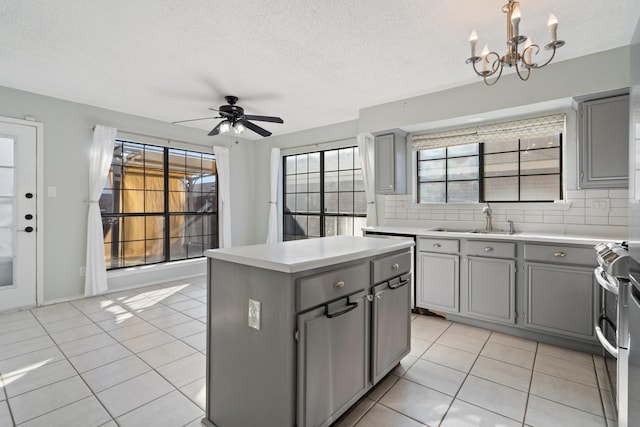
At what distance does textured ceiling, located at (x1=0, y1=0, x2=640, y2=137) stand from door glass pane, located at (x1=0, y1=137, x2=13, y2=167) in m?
0.63

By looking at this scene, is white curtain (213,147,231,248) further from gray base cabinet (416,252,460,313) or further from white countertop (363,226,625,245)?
gray base cabinet (416,252,460,313)

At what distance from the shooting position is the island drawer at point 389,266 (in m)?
1.97

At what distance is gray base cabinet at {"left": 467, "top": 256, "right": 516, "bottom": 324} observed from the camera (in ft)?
9.68

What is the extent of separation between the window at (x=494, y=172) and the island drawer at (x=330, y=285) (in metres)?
2.57

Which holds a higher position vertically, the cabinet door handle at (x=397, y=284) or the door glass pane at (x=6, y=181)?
the door glass pane at (x=6, y=181)

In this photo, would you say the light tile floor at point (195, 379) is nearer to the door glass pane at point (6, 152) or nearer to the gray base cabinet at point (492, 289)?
the gray base cabinet at point (492, 289)

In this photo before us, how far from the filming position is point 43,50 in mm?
2748

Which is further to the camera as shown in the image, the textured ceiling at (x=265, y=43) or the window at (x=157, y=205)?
the window at (x=157, y=205)

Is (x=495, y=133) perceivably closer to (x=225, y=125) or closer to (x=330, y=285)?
(x=330, y=285)

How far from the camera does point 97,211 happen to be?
4.15m

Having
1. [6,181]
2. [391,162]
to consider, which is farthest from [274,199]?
[6,181]

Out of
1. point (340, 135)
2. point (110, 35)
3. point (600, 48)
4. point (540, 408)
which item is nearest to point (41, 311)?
point (110, 35)

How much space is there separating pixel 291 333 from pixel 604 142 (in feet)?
10.3

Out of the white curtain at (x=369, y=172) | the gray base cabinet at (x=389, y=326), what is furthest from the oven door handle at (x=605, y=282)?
the white curtain at (x=369, y=172)
